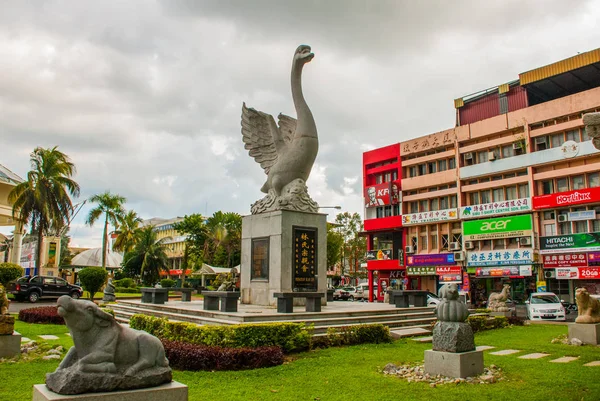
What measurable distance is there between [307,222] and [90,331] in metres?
10.5

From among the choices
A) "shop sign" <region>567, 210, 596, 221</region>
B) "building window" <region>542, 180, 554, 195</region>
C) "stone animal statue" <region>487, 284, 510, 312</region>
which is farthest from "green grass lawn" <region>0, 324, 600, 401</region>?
"building window" <region>542, 180, 554, 195</region>

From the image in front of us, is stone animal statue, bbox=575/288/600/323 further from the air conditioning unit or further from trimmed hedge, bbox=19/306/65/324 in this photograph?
the air conditioning unit

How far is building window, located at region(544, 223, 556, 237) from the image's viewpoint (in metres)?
29.4

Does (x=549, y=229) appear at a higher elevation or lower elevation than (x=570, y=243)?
higher

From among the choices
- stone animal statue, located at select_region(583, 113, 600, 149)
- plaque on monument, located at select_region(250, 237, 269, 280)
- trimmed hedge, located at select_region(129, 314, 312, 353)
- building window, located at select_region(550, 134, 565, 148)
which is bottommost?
trimmed hedge, located at select_region(129, 314, 312, 353)

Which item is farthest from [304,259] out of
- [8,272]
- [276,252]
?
[8,272]

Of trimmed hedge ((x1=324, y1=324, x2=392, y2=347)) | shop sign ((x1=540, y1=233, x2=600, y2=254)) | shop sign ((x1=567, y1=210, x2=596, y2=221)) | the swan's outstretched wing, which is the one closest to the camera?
trimmed hedge ((x1=324, y1=324, x2=392, y2=347))

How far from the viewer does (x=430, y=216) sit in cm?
3575

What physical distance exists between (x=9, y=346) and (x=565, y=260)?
28.7m

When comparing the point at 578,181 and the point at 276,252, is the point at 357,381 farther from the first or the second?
the point at 578,181

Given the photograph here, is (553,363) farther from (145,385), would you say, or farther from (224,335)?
(145,385)

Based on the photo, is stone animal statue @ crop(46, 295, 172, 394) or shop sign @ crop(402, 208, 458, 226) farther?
shop sign @ crop(402, 208, 458, 226)

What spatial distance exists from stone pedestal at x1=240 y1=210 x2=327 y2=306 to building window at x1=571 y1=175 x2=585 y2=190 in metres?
21.0

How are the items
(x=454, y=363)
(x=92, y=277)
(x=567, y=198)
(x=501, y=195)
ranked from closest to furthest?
(x=454, y=363), (x=92, y=277), (x=567, y=198), (x=501, y=195)
